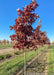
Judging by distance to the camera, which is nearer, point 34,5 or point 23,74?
point 34,5

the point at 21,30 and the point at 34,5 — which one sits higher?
the point at 34,5

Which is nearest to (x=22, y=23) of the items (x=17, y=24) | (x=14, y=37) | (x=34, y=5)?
(x=17, y=24)

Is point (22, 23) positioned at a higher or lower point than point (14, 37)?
higher

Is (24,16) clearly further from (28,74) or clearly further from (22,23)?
(28,74)

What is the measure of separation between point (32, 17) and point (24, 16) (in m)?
0.40

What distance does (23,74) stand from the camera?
4.41m

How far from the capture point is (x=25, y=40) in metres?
3.88

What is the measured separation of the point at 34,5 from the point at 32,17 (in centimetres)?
57

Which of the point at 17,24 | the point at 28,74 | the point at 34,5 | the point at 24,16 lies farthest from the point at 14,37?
the point at 28,74

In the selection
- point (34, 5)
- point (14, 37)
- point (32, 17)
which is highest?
point (34, 5)

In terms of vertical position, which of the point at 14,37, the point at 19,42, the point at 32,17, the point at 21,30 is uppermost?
the point at 32,17

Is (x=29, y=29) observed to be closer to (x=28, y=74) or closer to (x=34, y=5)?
(x=34, y=5)

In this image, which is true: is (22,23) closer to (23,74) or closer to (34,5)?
(34,5)

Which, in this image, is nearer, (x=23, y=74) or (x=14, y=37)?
(x=14, y=37)
